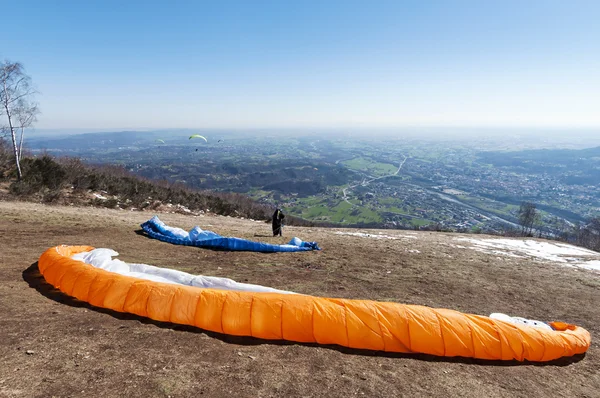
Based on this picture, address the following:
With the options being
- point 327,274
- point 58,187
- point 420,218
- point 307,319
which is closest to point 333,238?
point 327,274

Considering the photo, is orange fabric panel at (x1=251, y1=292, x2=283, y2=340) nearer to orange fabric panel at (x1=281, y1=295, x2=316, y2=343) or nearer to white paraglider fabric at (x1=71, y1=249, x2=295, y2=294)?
orange fabric panel at (x1=281, y1=295, x2=316, y2=343)

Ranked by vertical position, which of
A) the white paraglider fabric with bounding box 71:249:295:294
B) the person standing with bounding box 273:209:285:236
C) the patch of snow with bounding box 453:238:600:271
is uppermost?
the white paraglider fabric with bounding box 71:249:295:294

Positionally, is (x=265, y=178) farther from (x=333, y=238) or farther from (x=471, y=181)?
(x=471, y=181)

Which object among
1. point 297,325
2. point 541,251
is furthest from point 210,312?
point 541,251

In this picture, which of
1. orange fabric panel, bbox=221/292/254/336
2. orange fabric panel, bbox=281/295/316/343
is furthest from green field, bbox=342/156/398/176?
orange fabric panel, bbox=221/292/254/336

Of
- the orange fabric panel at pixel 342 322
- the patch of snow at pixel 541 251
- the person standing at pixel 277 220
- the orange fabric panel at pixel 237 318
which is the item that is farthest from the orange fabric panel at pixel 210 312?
the patch of snow at pixel 541 251
